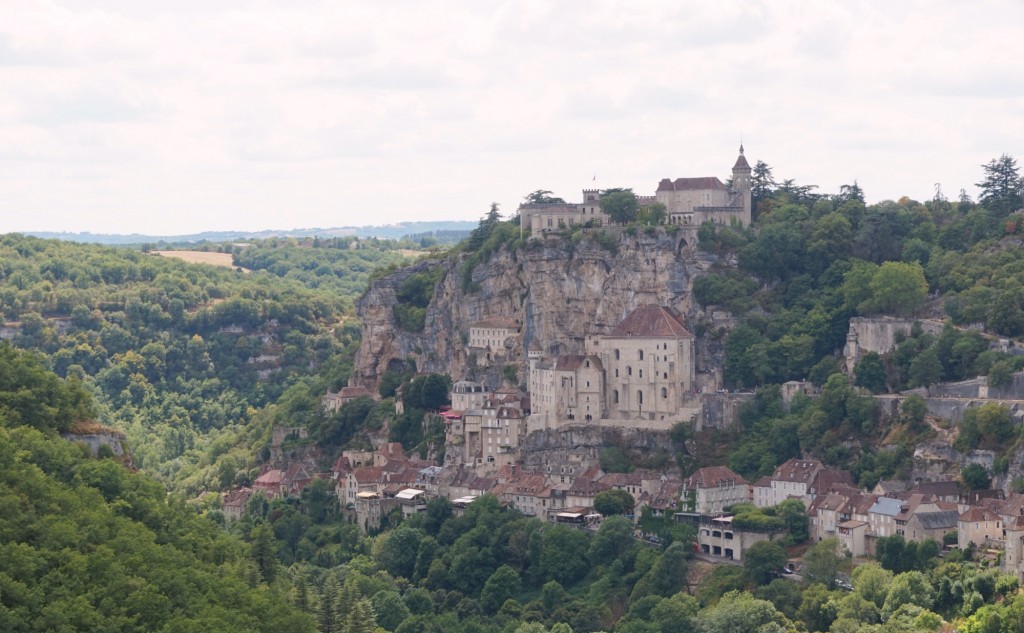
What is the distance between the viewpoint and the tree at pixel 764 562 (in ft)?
251

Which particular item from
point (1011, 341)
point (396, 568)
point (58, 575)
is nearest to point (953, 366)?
point (1011, 341)

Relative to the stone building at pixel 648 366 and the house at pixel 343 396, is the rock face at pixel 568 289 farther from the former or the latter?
the stone building at pixel 648 366

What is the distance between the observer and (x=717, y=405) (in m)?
89.5

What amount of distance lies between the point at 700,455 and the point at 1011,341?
13.6 meters

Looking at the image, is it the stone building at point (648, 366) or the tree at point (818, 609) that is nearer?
the tree at point (818, 609)

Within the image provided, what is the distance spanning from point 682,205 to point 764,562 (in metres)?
28.7

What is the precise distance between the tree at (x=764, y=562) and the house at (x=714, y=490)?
525cm

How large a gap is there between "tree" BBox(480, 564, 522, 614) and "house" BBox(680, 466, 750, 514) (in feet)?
25.0

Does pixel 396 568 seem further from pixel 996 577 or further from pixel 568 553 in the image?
pixel 996 577

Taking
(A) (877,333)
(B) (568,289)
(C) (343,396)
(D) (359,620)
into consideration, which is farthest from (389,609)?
(C) (343,396)

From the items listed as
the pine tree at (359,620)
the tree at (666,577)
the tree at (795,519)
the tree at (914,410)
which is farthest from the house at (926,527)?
the pine tree at (359,620)

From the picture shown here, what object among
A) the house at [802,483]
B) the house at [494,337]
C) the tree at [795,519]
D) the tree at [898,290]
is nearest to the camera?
the tree at [795,519]

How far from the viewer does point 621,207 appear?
10012cm

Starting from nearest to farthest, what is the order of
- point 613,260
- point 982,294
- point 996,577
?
point 996,577
point 982,294
point 613,260
